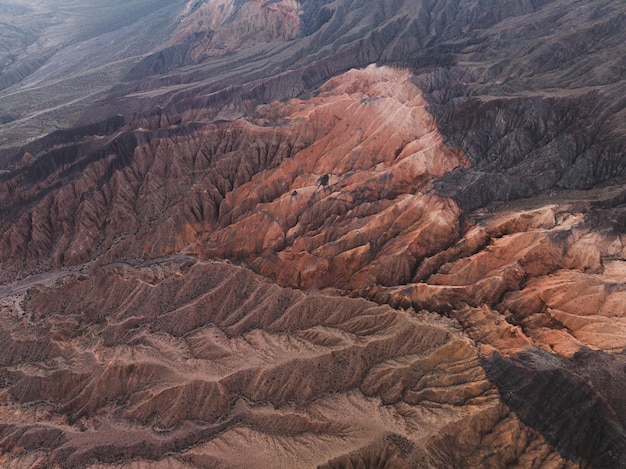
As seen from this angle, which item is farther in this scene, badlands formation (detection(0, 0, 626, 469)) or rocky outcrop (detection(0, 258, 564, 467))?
badlands formation (detection(0, 0, 626, 469))

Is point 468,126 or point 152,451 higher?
point 468,126

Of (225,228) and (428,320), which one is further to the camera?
(225,228)

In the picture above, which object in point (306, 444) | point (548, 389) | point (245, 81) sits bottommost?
point (306, 444)

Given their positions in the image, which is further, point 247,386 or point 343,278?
point 343,278

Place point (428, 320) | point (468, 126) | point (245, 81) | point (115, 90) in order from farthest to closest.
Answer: point (115, 90), point (245, 81), point (468, 126), point (428, 320)

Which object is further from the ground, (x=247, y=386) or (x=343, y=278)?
(x=247, y=386)

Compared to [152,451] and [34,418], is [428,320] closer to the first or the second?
[152,451]

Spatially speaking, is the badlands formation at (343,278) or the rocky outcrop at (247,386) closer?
the rocky outcrop at (247,386)

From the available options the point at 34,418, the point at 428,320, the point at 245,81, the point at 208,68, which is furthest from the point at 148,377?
the point at 208,68
